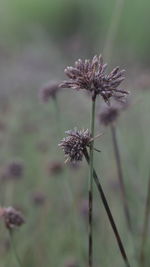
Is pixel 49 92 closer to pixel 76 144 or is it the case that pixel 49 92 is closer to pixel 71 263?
pixel 71 263

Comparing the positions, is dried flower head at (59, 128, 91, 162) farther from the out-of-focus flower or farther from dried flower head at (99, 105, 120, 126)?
the out-of-focus flower

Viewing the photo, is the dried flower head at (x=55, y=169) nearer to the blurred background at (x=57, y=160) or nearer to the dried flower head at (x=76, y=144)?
the blurred background at (x=57, y=160)

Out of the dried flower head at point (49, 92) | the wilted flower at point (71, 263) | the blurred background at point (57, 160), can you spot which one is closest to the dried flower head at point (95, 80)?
the blurred background at point (57, 160)

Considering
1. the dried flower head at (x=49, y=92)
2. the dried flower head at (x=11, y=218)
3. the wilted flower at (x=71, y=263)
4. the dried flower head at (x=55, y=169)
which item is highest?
the dried flower head at (x=49, y=92)

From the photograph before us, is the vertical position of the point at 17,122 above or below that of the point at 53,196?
above

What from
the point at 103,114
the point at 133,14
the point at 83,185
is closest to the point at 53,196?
the point at 83,185

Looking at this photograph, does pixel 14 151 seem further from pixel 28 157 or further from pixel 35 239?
pixel 35 239
